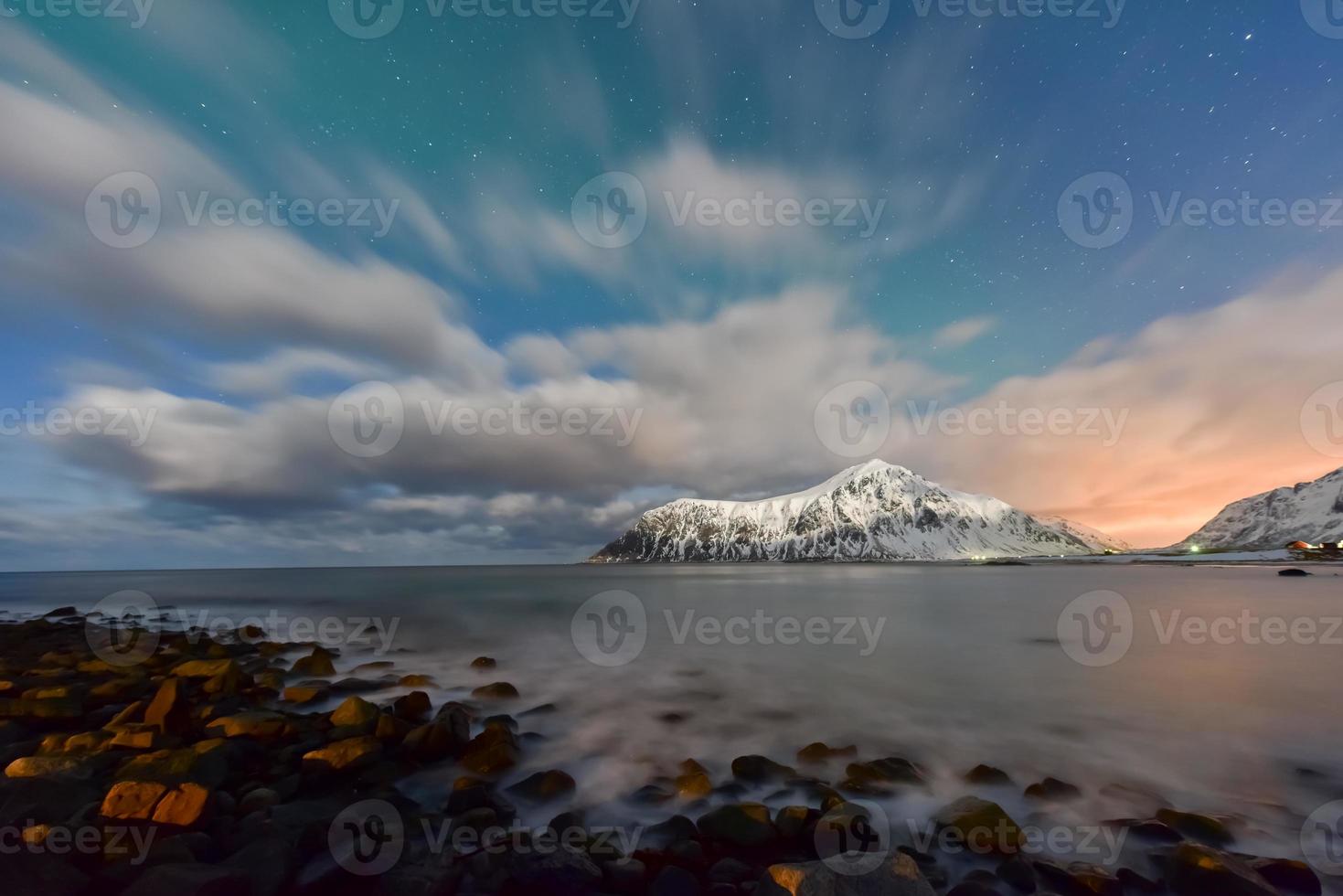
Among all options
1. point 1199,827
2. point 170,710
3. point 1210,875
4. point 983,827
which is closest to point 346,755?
point 170,710

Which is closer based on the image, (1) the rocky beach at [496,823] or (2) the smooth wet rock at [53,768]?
(1) the rocky beach at [496,823]

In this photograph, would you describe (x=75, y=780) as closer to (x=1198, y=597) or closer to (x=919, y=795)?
(x=919, y=795)

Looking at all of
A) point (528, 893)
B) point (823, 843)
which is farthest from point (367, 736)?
point (823, 843)

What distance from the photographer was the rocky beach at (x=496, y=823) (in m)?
7.01

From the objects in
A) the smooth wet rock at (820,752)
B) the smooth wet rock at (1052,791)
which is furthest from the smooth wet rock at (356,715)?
the smooth wet rock at (1052,791)

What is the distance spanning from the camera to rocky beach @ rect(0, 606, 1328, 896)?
7.01 metres

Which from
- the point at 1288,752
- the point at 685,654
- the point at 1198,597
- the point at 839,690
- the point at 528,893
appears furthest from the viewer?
the point at 1198,597

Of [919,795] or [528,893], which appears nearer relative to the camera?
[528,893]

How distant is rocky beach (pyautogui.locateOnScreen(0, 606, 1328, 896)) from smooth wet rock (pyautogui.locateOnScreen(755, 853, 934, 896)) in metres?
0.02

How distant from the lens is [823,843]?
8133 millimetres

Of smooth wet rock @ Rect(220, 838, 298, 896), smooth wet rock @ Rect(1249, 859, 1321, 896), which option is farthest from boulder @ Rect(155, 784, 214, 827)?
smooth wet rock @ Rect(1249, 859, 1321, 896)

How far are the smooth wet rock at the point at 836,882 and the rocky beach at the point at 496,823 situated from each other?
0.06 feet

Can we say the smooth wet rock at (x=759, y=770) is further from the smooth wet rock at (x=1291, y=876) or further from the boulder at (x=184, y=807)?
the boulder at (x=184, y=807)

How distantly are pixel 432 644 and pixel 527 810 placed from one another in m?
24.9
